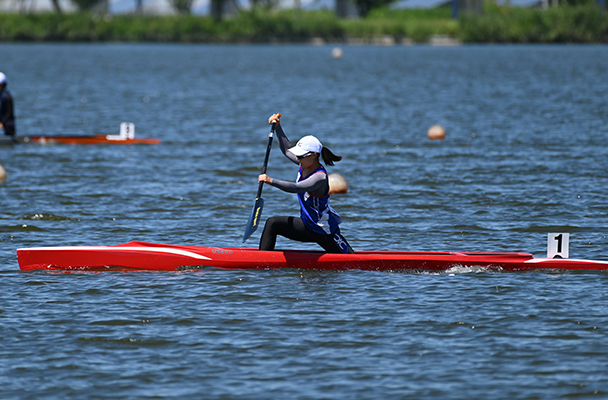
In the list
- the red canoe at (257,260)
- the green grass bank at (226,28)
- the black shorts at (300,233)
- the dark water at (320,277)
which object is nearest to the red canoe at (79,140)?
the dark water at (320,277)

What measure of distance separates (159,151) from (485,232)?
439 inches

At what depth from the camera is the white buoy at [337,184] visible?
17.7m

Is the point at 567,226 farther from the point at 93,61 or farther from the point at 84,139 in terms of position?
the point at 93,61

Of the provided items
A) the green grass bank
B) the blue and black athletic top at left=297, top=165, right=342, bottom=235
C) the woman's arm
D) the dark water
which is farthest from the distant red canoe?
the green grass bank

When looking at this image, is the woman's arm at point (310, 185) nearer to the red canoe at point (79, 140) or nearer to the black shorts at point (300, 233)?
the black shorts at point (300, 233)

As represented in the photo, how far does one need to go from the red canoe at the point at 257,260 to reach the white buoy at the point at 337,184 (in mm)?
5998

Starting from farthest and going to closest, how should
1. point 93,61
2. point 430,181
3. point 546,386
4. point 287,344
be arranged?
1. point 93,61
2. point 430,181
3. point 287,344
4. point 546,386

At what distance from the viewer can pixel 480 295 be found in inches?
420

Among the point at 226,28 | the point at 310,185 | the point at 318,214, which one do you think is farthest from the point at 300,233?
the point at 226,28

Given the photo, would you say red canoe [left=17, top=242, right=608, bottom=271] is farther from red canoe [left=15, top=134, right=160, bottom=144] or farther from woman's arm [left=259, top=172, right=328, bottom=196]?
red canoe [left=15, top=134, right=160, bottom=144]

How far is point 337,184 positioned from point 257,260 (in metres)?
6.24

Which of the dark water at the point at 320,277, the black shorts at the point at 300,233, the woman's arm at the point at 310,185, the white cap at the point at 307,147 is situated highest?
the white cap at the point at 307,147

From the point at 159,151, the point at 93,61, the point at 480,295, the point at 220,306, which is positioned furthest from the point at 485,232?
the point at 93,61

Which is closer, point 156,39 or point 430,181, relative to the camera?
point 430,181
